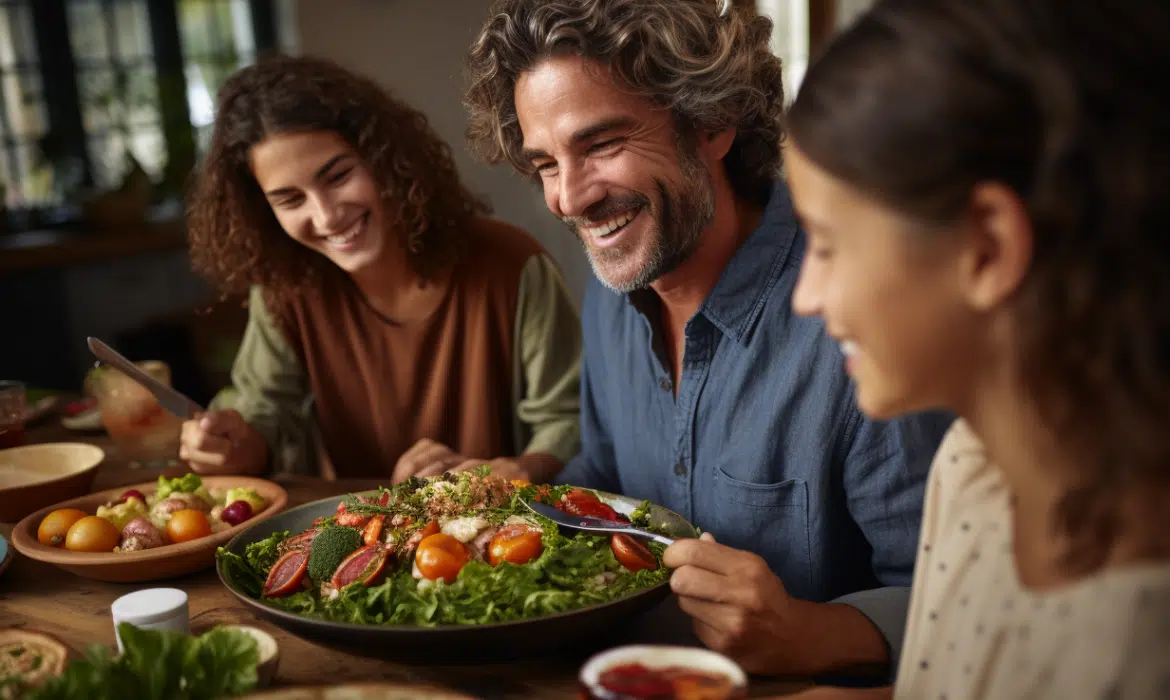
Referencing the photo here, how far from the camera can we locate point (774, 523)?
62.2 inches

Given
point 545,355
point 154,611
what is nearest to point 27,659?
point 154,611

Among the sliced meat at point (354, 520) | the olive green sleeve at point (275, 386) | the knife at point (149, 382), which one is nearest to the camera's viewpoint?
the sliced meat at point (354, 520)

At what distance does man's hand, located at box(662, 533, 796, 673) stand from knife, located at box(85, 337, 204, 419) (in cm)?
109

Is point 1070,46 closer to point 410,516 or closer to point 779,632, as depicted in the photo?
point 779,632

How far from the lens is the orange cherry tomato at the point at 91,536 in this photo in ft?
4.82

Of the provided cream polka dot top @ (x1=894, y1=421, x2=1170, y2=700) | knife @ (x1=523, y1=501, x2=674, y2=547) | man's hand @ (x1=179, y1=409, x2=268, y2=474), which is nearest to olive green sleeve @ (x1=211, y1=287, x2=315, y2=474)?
man's hand @ (x1=179, y1=409, x2=268, y2=474)

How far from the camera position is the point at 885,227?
765 millimetres

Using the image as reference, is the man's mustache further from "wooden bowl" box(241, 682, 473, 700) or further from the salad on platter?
"wooden bowl" box(241, 682, 473, 700)

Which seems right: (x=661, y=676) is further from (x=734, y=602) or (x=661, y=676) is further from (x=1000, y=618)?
(x=734, y=602)

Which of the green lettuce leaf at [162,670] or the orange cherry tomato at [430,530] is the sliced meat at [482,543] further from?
the green lettuce leaf at [162,670]

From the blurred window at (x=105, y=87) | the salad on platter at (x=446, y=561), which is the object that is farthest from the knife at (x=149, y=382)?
the blurred window at (x=105, y=87)

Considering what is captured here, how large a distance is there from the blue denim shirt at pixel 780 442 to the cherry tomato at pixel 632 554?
0.28 metres

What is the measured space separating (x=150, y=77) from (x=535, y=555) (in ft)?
17.1

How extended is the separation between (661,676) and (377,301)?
1809 mm
